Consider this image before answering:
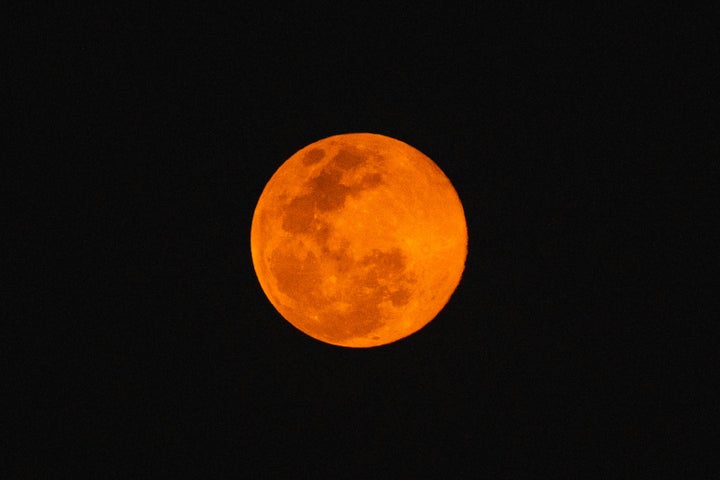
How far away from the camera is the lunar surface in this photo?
3.08 meters

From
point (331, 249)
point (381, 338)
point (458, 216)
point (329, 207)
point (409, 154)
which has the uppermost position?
point (409, 154)

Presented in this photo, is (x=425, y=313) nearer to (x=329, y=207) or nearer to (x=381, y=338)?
(x=381, y=338)

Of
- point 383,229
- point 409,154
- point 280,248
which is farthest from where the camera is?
point 409,154

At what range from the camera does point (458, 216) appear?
348 centimetres

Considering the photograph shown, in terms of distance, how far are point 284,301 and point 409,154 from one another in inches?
50.7

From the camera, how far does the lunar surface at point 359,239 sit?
10.1ft

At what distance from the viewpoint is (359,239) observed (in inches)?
120

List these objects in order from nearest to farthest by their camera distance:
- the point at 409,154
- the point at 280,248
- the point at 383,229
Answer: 1. the point at 383,229
2. the point at 280,248
3. the point at 409,154

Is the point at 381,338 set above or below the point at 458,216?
below

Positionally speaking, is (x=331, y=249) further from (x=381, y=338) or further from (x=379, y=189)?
(x=381, y=338)

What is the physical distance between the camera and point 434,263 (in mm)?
3230

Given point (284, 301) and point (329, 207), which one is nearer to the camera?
point (329, 207)

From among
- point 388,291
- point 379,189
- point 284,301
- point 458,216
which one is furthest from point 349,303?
point 458,216

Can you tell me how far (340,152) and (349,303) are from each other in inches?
37.9
